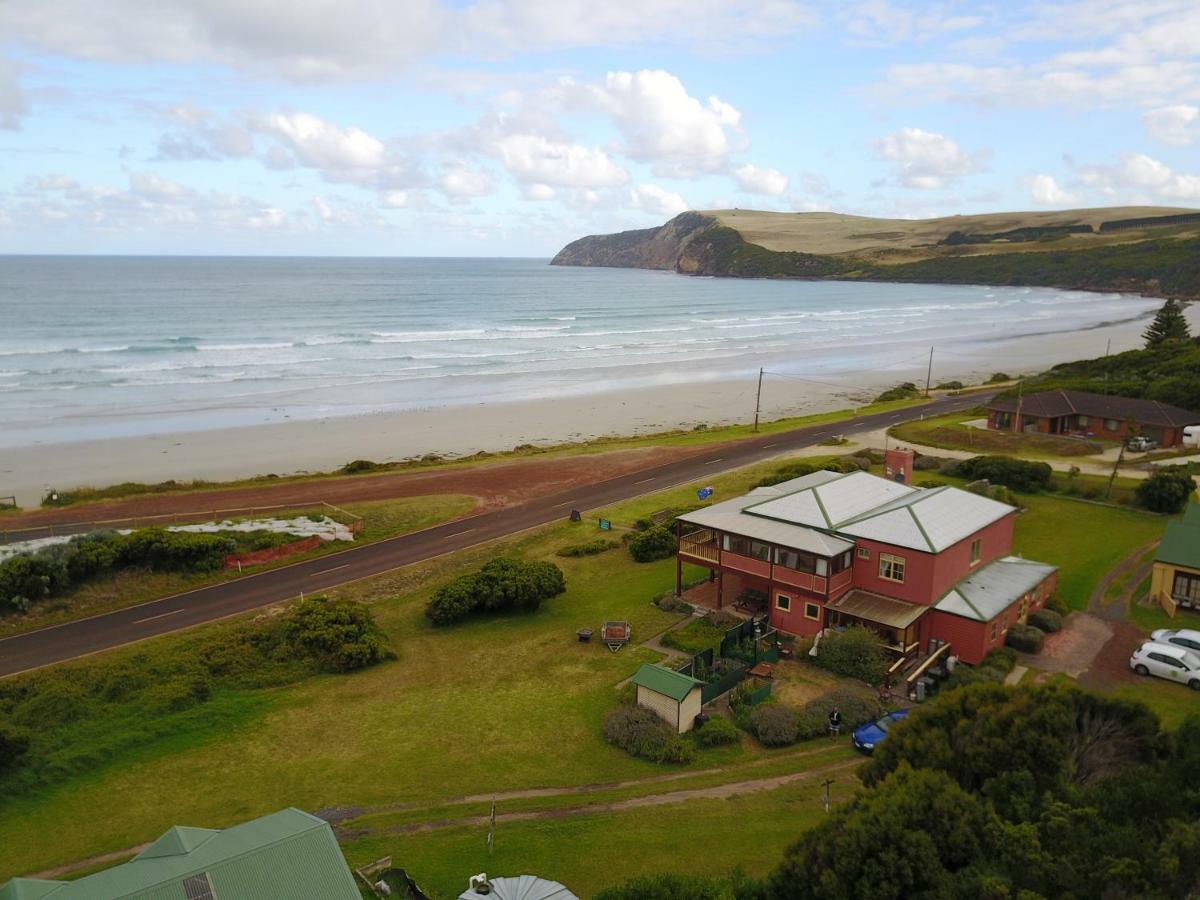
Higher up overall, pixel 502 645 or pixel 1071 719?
pixel 1071 719

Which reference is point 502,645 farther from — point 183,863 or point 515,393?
point 515,393

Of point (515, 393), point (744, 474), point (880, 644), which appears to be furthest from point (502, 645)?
point (515, 393)

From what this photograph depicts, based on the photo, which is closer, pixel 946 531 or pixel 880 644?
pixel 880 644

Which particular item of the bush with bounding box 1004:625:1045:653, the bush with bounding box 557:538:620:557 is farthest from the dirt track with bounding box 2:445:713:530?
the bush with bounding box 1004:625:1045:653

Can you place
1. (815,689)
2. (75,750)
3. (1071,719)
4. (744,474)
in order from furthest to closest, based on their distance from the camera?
(744,474), (815,689), (75,750), (1071,719)

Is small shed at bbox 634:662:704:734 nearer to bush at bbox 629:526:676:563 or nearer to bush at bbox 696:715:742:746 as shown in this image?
bush at bbox 696:715:742:746

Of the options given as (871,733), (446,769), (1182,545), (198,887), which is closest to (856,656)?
(871,733)

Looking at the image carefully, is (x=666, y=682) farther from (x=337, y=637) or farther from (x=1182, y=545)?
(x=1182, y=545)
